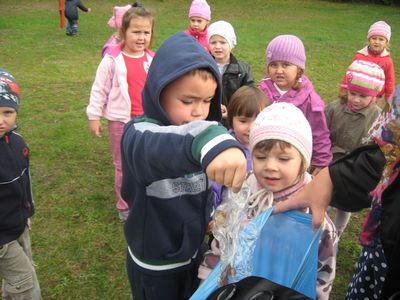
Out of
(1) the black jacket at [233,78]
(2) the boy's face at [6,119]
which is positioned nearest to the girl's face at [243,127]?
(1) the black jacket at [233,78]

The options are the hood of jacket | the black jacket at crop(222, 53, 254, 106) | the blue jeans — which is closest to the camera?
the hood of jacket

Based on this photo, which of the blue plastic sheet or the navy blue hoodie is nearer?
the navy blue hoodie

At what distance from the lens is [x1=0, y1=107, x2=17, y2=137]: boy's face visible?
2.24 m

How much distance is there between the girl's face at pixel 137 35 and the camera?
11.7 feet

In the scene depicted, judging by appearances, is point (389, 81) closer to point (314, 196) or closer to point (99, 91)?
point (99, 91)

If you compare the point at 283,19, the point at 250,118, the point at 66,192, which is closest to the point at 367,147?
the point at 250,118

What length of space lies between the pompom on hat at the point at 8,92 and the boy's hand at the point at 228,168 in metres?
1.71

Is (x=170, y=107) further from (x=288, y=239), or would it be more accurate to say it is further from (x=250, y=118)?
(x=250, y=118)

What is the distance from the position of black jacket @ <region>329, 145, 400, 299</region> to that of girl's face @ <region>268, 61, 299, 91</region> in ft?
6.27

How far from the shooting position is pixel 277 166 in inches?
68.3

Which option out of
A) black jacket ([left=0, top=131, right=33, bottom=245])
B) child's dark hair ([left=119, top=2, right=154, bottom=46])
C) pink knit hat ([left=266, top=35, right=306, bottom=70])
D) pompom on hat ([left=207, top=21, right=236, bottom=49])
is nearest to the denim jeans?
black jacket ([left=0, top=131, right=33, bottom=245])

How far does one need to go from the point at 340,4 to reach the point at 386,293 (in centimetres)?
2306

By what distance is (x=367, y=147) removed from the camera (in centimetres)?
157

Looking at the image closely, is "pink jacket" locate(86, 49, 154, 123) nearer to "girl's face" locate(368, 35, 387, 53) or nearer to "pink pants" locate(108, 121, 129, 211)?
"pink pants" locate(108, 121, 129, 211)
